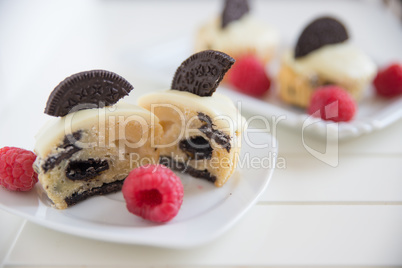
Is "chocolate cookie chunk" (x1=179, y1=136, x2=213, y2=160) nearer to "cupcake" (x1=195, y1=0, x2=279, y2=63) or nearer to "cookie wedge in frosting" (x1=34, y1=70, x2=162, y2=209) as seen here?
"cookie wedge in frosting" (x1=34, y1=70, x2=162, y2=209)

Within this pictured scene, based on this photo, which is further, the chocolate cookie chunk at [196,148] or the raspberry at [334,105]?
the raspberry at [334,105]

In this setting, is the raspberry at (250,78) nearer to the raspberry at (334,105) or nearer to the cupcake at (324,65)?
the cupcake at (324,65)

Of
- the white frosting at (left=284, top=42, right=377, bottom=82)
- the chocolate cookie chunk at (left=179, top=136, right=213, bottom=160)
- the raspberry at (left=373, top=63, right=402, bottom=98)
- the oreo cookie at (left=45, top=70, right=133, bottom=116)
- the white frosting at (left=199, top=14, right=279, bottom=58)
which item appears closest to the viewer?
the oreo cookie at (left=45, top=70, right=133, bottom=116)

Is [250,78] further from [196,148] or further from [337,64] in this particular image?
[196,148]

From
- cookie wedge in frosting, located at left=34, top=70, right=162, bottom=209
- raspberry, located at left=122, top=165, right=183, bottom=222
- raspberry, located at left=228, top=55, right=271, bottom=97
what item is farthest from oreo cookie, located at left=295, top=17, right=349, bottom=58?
raspberry, located at left=122, top=165, right=183, bottom=222

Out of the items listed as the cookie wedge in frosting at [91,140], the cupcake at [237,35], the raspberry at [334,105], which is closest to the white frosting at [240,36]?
the cupcake at [237,35]

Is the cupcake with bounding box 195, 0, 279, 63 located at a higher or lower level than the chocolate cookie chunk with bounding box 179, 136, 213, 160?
higher

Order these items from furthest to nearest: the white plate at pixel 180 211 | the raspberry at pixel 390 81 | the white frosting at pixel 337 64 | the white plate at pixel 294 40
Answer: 1. the raspberry at pixel 390 81
2. the white frosting at pixel 337 64
3. the white plate at pixel 294 40
4. the white plate at pixel 180 211

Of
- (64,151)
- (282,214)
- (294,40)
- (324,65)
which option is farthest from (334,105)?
(64,151)
